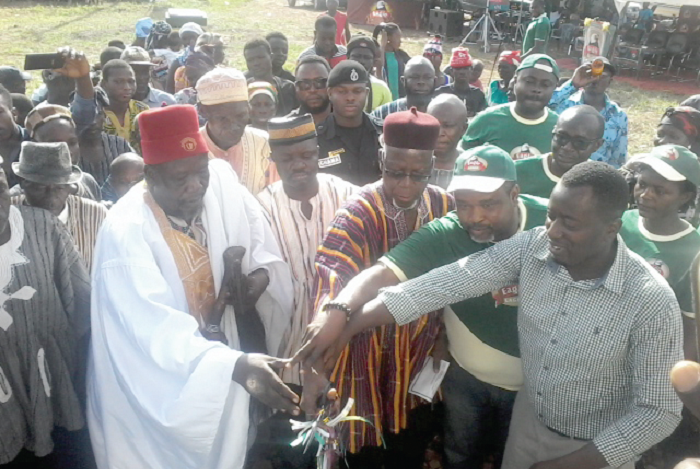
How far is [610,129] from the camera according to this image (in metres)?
5.45

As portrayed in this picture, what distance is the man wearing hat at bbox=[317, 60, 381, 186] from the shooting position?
4316 mm

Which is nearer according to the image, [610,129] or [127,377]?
[127,377]

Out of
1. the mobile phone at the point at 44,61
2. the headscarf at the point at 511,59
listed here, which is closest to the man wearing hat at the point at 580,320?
the mobile phone at the point at 44,61

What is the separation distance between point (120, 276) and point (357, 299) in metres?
0.91

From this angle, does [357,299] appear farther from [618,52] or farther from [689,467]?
[618,52]

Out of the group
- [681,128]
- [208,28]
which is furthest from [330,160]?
[208,28]

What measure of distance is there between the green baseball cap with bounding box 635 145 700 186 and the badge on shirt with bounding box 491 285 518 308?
109 cm

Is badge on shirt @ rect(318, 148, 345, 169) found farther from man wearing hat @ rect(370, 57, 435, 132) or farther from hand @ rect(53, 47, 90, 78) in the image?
hand @ rect(53, 47, 90, 78)

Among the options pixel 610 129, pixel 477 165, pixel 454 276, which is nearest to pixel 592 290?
pixel 454 276

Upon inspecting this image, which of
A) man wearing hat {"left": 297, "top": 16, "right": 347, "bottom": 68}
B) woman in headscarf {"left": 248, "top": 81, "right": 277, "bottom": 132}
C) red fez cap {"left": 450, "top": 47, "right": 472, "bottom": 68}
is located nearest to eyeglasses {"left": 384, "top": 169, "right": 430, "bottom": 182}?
woman in headscarf {"left": 248, "top": 81, "right": 277, "bottom": 132}

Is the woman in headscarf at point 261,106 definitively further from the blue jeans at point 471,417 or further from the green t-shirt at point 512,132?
the blue jeans at point 471,417

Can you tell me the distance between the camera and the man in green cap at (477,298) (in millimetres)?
2604

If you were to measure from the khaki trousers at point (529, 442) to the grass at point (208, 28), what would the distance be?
9905 millimetres

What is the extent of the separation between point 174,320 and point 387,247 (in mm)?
1039
